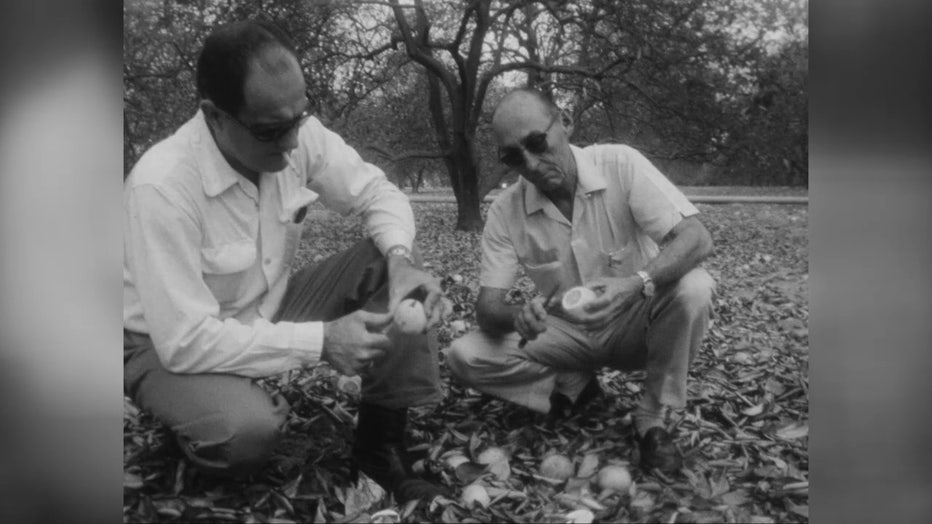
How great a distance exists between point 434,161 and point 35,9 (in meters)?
2.00

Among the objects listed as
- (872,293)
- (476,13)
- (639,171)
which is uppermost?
(476,13)

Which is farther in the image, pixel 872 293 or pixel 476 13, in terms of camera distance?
pixel 872 293

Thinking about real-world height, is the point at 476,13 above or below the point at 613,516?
above

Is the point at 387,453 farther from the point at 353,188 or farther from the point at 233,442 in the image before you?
the point at 353,188

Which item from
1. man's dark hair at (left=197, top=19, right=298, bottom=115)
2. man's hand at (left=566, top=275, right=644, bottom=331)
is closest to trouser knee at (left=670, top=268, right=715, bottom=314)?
man's hand at (left=566, top=275, right=644, bottom=331)

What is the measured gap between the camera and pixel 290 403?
373cm

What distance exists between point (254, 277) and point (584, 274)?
1.35 m

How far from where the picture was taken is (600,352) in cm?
372

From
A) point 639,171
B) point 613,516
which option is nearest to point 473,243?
point 639,171

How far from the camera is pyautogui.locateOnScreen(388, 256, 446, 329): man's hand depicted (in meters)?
3.61

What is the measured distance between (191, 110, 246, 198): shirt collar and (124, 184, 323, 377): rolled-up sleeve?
5.1 inches

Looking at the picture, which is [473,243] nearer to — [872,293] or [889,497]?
[872,293]

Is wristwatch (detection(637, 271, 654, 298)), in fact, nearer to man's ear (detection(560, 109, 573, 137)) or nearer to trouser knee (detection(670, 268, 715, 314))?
trouser knee (detection(670, 268, 715, 314))

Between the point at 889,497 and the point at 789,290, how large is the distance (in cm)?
113
